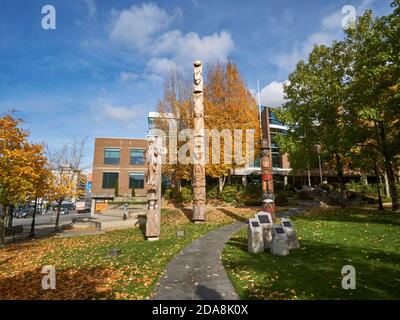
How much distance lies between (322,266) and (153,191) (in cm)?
942

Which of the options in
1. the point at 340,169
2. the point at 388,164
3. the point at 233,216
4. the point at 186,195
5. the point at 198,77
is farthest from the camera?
the point at 186,195

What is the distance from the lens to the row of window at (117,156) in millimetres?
55438

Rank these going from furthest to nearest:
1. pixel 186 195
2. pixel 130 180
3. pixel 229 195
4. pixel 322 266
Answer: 1. pixel 130 180
2. pixel 186 195
3. pixel 229 195
4. pixel 322 266

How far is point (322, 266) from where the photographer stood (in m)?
8.16

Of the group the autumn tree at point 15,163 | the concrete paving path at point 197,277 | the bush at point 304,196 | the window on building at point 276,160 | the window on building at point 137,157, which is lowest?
the concrete paving path at point 197,277

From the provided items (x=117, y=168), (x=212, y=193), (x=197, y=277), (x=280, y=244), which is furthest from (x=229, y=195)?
(x=117, y=168)

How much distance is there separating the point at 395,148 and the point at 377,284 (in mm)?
15147

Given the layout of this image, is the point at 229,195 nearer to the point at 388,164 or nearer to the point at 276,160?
the point at 388,164

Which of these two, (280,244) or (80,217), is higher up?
(280,244)

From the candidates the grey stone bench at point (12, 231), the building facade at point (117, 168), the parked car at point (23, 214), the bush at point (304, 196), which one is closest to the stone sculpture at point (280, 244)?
the bush at point (304, 196)

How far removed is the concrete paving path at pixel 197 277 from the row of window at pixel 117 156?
4623 cm

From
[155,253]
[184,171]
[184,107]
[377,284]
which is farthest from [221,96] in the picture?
[377,284]

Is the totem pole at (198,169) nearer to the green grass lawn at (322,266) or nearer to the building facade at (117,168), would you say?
the green grass lawn at (322,266)

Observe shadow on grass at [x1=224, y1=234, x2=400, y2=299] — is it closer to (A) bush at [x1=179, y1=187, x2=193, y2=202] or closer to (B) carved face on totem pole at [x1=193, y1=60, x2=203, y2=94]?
(B) carved face on totem pole at [x1=193, y1=60, x2=203, y2=94]
